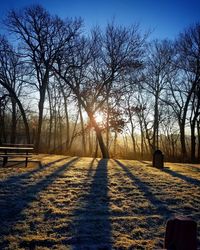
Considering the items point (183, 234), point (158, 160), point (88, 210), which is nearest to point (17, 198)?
point (88, 210)

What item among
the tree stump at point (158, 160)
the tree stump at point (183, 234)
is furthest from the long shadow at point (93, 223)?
the tree stump at point (158, 160)

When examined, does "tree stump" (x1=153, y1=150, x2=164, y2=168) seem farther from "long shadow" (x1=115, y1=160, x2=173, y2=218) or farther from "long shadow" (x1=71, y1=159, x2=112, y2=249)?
"long shadow" (x1=71, y1=159, x2=112, y2=249)

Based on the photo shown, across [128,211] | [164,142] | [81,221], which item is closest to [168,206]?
[128,211]

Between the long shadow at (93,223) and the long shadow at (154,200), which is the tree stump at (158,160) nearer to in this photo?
the long shadow at (154,200)

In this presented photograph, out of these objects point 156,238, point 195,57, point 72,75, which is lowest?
point 156,238

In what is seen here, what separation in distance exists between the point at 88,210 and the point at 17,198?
153 centimetres

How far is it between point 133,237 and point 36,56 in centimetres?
1751

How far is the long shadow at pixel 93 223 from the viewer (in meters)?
3.28

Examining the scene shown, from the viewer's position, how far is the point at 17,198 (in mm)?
5102

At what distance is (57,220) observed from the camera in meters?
4.02

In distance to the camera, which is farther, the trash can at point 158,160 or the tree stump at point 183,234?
the trash can at point 158,160

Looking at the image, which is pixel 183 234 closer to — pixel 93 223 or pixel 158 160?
pixel 93 223

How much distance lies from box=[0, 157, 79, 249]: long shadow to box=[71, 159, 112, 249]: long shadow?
3.01 feet

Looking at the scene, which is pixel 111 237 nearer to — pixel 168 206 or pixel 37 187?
pixel 168 206
